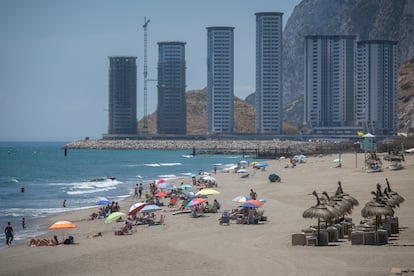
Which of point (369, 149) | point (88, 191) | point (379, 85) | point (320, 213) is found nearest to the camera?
point (320, 213)

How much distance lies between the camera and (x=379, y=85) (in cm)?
19012

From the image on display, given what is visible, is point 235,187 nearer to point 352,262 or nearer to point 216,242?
point 216,242

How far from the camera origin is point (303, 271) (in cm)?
2177

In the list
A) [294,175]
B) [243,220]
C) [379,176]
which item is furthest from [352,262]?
[294,175]

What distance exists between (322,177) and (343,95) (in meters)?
141

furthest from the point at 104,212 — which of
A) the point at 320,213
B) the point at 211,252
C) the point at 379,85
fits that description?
the point at 379,85

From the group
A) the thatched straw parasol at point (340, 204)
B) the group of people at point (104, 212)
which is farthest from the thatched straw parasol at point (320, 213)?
the group of people at point (104, 212)

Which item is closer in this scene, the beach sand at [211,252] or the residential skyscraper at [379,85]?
the beach sand at [211,252]

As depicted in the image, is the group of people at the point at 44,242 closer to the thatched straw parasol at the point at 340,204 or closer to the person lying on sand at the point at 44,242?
the person lying on sand at the point at 44,242

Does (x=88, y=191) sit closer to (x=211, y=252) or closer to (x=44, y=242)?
(x=44, y=242)

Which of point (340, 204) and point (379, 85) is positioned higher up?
point (379, 85)

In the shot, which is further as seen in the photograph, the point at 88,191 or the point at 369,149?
the point at 369,149

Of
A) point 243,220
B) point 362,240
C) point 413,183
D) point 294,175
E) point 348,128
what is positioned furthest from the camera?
point 348,128

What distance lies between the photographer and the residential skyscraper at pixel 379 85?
190 metres
